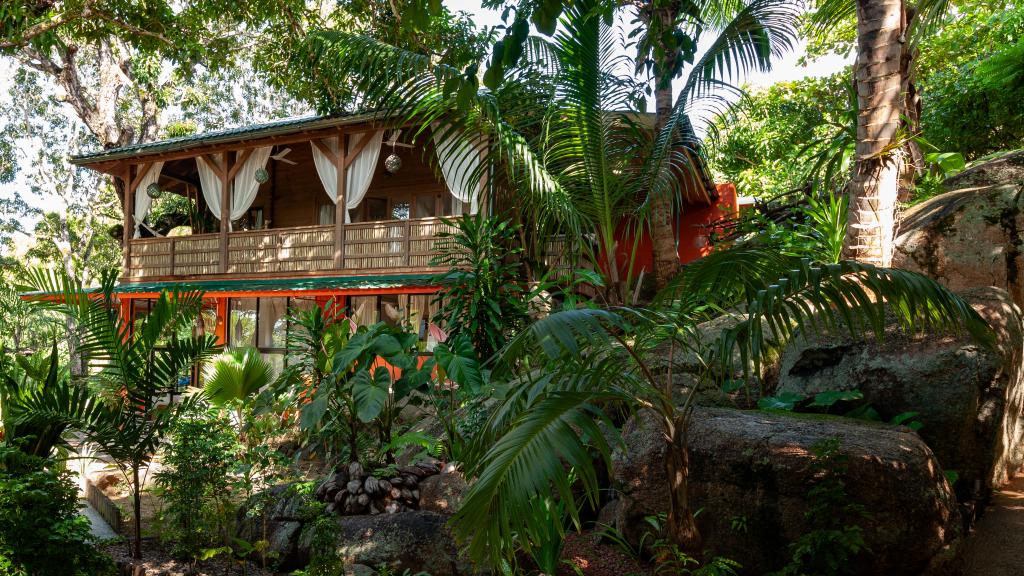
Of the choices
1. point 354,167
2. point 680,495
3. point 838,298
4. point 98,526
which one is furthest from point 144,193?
point 838,298

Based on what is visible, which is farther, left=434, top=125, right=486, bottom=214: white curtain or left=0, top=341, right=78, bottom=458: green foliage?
left=434, top=125, right=486, bottom=214: white curtain

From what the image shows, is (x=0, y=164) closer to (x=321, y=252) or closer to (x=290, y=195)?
(x=290, y=195)

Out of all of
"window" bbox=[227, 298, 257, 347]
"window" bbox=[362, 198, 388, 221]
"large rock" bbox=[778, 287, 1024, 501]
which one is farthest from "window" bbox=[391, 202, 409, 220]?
"large rock" bbox=[778, 287, 1024, 501]

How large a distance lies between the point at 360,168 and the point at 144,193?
5415 mm

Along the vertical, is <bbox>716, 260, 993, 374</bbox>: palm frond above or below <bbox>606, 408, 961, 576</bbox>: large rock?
above

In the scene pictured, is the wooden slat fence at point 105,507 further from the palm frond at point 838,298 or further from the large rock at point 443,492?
the palm frond at point 838,298

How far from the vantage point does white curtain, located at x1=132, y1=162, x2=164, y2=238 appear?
1440 centimetres

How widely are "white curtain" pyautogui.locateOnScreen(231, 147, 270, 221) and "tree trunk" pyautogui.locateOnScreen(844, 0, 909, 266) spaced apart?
35.3 ft

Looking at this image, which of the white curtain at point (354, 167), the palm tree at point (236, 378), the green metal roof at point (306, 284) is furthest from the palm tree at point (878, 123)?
the white curtain at point (354, 167)

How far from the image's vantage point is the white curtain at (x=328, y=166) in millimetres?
12672

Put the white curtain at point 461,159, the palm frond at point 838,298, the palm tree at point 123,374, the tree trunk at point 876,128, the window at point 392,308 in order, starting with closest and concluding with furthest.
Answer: the palm frond at point 838,298 → the tree trunk at point 876,128 → the palm tree at point 123,374 → the white curtain at point 461,159 → the window at point 392,308

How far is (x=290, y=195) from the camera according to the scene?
1612 cm

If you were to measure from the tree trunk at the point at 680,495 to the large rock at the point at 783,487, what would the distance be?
21 cm

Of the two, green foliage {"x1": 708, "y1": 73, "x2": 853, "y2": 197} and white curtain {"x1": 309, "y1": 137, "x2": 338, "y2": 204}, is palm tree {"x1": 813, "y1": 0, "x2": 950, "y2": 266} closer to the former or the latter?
green foliage {"x1": 708, "y1": 73, "x2": 853, "y2": 197}
